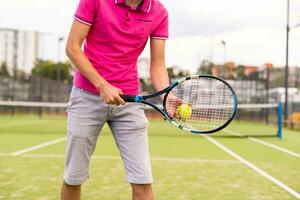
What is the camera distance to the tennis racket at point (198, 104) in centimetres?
357

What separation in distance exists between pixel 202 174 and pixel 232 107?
11.2 ft

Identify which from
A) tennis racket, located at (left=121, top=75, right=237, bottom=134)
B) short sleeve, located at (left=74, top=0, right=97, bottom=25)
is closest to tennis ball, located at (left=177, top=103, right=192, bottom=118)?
tennis racket, located at (left=121, top=75, right=237, bottom=134)

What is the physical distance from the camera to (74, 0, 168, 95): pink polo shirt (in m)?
3.18

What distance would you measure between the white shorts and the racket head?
0.30 m

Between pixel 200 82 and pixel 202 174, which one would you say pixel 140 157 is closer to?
pixel 200 82

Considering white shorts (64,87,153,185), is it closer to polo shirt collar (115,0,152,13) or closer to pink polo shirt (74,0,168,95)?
pink polo shirt (74,0,168,95)

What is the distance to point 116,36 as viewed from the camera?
3.24 metres

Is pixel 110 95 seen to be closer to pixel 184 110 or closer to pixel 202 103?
pixel 184 110

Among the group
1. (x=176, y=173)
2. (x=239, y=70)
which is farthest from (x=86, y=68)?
(x=239, y=70)

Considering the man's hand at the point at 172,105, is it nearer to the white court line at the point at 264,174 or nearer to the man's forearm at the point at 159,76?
the man's forearm at the point at 159,76

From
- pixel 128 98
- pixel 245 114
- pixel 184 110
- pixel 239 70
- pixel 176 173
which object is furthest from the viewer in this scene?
pixel 239 70

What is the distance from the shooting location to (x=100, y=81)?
313cm

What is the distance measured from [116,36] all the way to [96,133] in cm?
67

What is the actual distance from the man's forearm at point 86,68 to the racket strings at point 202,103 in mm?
637
